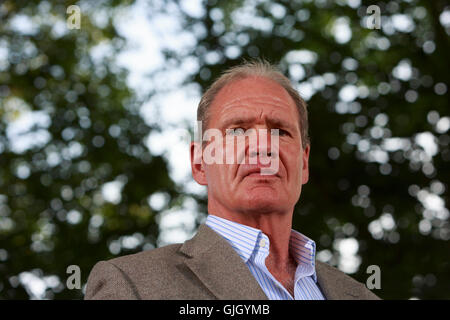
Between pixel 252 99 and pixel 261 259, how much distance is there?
526mm

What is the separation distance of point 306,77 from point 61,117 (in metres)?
2.44

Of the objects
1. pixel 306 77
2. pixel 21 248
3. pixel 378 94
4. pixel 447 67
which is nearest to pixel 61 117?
pixel 21 248

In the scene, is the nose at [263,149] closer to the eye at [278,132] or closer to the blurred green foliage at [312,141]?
the eye at [278,132]

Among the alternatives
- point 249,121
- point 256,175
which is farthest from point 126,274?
point 249,121

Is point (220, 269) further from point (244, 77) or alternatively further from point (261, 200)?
point (244, 77)

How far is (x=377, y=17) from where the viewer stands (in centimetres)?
528

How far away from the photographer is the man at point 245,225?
167cm

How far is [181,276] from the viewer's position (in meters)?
1.70

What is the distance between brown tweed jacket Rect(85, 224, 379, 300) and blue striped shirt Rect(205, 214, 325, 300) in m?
0.08

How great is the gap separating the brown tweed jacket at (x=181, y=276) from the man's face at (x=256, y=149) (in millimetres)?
168

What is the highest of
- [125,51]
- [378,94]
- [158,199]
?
[125,51]

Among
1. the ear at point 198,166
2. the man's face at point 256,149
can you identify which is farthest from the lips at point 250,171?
the ear at point 198,166
